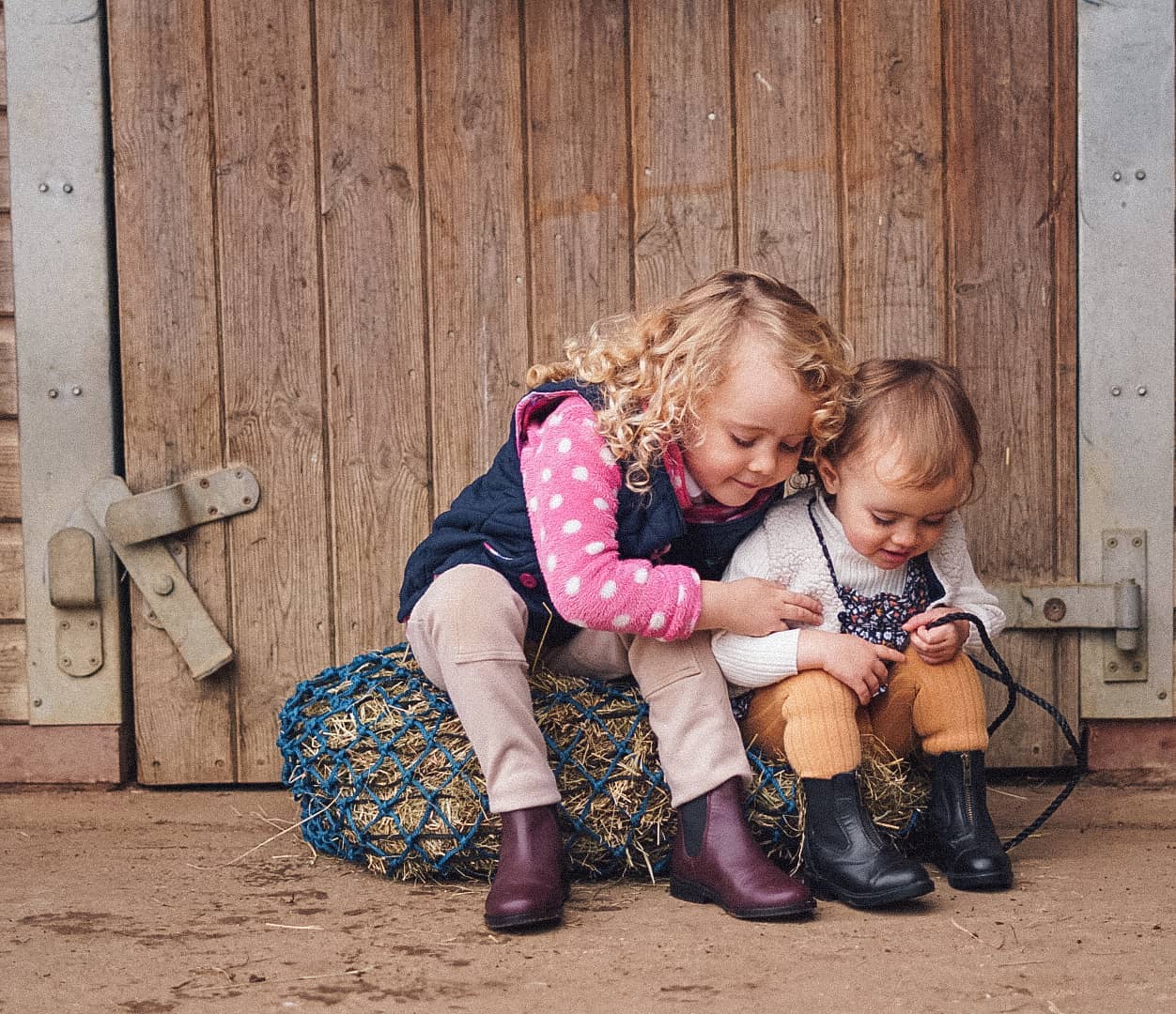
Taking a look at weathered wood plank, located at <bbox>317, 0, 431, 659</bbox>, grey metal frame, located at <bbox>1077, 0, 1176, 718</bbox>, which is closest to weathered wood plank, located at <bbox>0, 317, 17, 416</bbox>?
weathered wood plank, located at <bbox>317, 0, 431, 659</bbox>

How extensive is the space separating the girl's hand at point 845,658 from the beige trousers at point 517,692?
0.17 meters

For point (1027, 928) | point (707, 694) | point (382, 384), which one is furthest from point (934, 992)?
point (382, 384)

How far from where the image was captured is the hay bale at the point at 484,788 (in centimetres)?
230

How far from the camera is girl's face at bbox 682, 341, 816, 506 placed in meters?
2.22

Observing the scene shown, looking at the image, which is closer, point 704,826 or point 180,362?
point 704,826

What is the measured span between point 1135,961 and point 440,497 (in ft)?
5.62

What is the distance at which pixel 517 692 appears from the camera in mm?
2232

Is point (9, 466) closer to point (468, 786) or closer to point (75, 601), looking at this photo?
point (75, 601)

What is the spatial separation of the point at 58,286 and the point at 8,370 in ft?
0.75

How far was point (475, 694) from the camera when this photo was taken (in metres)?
2.21

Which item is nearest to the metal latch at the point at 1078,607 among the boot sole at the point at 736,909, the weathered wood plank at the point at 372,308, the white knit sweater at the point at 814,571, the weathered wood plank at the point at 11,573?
the white knit sweater at the point at 814,571

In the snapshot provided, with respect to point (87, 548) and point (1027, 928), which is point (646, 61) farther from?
point (1027, 928)

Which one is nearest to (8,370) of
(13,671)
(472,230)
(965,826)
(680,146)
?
(13,671)

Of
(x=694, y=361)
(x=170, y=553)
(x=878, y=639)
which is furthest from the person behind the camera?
(x=170, y=553)
